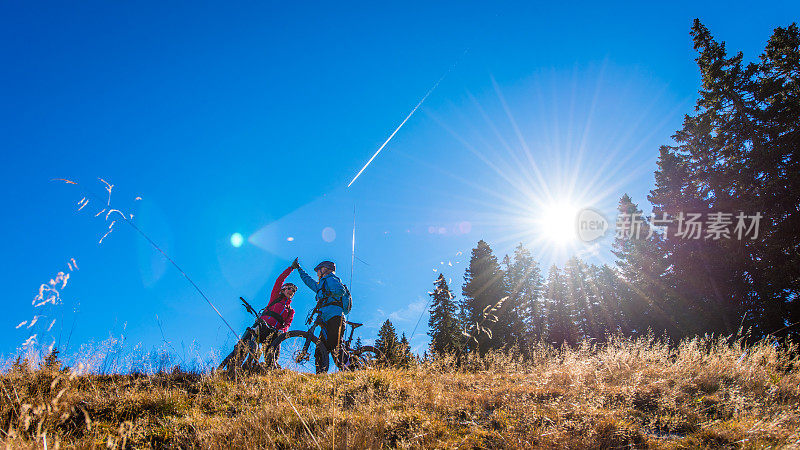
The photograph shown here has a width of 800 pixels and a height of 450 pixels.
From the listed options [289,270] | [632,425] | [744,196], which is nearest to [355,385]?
[632,425]

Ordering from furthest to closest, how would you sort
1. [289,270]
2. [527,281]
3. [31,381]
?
[527,281] < [289,270] < [31,381]

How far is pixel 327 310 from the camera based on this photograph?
6867 mm

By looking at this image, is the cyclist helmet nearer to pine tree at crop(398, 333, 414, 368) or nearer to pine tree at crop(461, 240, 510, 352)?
pine tree at crop(398, 333, 414, 368)

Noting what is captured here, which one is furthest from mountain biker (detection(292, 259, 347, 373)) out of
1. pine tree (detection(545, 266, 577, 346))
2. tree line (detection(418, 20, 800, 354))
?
pine tree (detection(545, 266, 577, 346))

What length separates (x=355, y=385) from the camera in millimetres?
4480

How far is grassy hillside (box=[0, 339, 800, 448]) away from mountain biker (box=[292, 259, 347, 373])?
1324 mm

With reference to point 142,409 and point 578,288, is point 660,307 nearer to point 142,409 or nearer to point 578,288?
point 578,288

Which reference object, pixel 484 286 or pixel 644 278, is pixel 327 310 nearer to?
pixel 484 286

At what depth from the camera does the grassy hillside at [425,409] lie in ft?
9.28

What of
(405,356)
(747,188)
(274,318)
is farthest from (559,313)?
(274,318)

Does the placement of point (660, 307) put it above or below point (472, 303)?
below

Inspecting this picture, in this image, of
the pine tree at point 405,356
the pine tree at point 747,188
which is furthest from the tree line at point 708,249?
the pine tree at point 405,356

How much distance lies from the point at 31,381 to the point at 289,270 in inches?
159

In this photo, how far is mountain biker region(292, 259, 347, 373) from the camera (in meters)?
6.55
